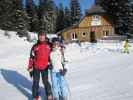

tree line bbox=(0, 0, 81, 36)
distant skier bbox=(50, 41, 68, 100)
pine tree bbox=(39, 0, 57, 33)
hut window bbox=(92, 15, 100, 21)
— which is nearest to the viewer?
distant skier bbox=(50, 41, 68, 100)

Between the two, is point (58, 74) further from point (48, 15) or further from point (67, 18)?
point (67, 18)

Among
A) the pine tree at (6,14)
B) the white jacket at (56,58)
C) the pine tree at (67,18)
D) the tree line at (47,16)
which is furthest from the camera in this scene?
the pine tree at (67,18)

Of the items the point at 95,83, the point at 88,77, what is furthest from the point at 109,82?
the point at 88,77

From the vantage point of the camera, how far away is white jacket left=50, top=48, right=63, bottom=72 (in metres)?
10.6

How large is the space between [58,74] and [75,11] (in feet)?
295


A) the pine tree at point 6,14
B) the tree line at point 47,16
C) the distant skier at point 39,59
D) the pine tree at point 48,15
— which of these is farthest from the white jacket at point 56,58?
the pine tree at point 48,15

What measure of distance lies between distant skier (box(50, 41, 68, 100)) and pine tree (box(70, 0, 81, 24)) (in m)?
84.5

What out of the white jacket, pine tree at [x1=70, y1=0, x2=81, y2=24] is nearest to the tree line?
pine tree at [x1=70, y1=0, x2=81, y2=24]

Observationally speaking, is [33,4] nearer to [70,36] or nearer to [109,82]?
[70,36]

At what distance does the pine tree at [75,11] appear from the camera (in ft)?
318

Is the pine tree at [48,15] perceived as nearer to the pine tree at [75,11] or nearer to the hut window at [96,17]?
the pine tree at [75,11]

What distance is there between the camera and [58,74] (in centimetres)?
1055

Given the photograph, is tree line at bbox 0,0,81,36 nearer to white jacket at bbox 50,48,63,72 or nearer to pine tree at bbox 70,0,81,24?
pine tree at bbox 70,0,81,24

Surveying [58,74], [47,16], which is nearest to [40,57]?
[58,74]
